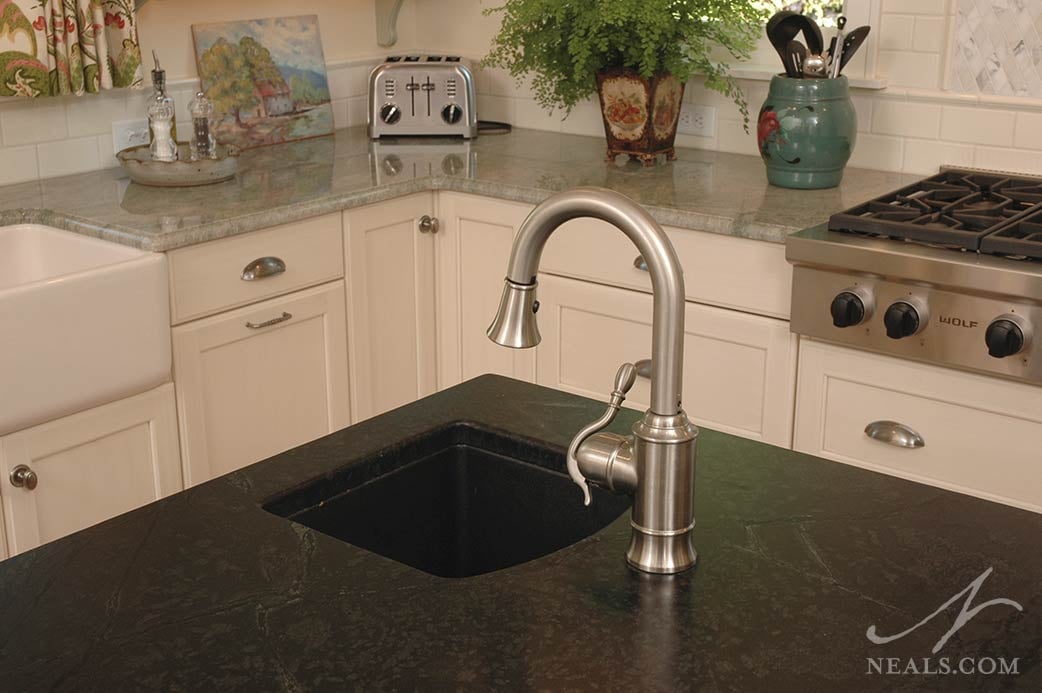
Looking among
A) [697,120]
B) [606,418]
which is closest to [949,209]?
[697,120]

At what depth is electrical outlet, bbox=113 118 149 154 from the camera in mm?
3260

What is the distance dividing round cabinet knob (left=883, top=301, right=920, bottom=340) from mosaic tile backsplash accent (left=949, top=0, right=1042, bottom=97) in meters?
0.88

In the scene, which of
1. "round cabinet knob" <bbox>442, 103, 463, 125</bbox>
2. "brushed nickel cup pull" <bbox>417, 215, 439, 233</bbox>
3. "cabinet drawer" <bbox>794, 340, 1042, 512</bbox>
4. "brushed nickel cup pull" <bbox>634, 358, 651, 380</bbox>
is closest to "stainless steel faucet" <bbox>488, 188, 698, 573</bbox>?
"cabinet drawer" <bbox>794, 340, 1042, 512</bbox>

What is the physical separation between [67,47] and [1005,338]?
2242mm

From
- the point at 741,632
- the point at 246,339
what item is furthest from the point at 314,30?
the point at 741,632

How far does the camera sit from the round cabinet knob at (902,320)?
7.77ft

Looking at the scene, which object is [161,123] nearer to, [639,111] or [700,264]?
[639,111]

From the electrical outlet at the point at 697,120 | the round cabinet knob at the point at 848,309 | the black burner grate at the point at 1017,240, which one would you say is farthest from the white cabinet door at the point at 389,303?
the black burner grate at the point at 1017,240

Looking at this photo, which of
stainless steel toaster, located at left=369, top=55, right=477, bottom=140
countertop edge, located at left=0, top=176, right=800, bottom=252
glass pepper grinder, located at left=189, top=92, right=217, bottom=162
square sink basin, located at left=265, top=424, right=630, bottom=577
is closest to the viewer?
square sink basin, located at left=265, top=424, right=630, bottom=577

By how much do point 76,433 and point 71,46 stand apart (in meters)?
1.05

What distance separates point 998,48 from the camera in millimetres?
2938

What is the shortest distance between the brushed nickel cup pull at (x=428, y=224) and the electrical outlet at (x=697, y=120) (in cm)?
77

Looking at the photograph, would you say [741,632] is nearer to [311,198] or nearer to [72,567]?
[72,567]

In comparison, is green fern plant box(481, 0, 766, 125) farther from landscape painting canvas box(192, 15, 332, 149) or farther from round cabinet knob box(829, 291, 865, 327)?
round cabinet knob box(829, 291, 865, 327)
